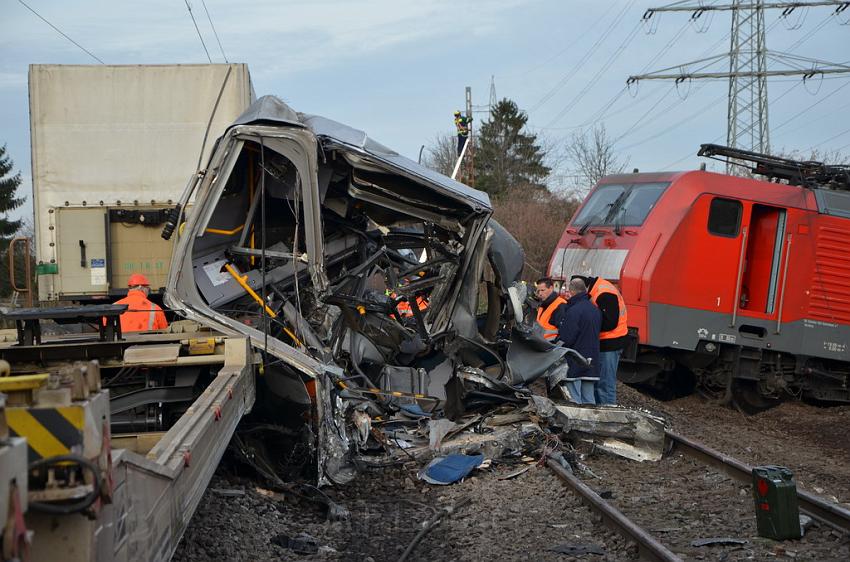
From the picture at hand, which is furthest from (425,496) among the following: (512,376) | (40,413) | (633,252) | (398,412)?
(633,252)

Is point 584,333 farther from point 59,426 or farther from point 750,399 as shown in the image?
point 59,426

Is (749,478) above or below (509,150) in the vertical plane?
below

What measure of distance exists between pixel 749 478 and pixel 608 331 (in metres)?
3.36

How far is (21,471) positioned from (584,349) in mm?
7922

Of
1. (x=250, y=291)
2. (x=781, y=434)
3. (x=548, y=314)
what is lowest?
(x=781, y=434)

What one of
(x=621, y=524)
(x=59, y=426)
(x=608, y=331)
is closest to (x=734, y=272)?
(x=608, y=331)

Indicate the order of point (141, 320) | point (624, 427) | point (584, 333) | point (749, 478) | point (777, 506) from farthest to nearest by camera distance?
point (584, 333) → point (141, 320) → point (624, 427) → point (749, 478) → point (777, 506)

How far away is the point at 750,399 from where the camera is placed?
42.2 feet

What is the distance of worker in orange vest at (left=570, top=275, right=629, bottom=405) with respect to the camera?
10117 millimetres

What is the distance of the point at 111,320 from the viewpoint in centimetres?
604

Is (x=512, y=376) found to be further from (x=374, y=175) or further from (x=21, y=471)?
(x=21, y=471)

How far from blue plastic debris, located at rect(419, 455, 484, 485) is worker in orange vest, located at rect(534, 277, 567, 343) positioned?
3125mm

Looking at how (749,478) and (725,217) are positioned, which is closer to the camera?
(749,478)

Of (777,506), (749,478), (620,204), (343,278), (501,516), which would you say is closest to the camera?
(777,506)
